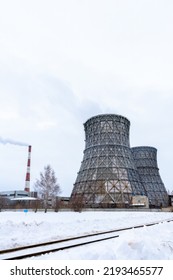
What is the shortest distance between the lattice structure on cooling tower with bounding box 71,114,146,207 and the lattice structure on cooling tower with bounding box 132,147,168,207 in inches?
666

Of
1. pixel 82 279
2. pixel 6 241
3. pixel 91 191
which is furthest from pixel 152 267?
pixel 91 191

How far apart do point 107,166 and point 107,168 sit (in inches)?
19.1

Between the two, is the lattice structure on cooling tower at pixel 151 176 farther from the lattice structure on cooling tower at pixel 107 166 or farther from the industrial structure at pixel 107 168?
the lattice structure on cooling tower at pixel 107 166

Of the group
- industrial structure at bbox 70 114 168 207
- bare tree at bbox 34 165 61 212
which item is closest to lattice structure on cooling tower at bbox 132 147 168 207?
industrial structure at bbox 70 114 168 207

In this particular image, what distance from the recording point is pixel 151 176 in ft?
256

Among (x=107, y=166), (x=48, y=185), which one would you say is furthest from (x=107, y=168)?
(x=48, y=185)

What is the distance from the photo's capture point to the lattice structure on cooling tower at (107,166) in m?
55.8

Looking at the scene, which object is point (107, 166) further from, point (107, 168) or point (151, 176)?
point (151, 176)

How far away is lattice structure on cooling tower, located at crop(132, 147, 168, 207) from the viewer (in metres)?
76.1

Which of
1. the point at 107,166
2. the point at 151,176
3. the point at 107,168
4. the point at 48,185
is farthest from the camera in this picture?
the point at 151,176

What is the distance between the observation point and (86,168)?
6069 centimetres

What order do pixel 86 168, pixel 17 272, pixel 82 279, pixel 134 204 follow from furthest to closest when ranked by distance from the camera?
pixel 86 168 → pixel 134 204 → pixel 17 272 → pixel 82 279

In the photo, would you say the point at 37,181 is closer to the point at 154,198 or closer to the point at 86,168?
the point at 86,168

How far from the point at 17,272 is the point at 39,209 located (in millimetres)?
41441
